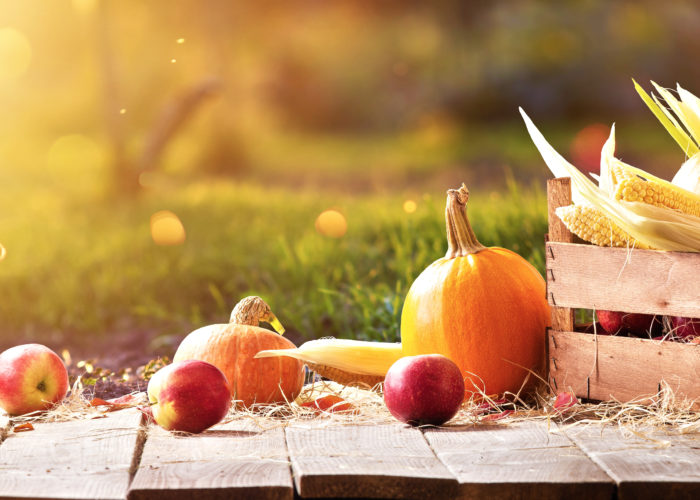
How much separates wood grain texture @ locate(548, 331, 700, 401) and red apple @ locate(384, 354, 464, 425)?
43 centimetres

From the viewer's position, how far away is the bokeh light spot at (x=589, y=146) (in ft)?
30.7

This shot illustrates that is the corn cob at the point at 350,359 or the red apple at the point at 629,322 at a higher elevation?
the red apple at the point at 629,322

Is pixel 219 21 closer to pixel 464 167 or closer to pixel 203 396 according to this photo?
pixel 464 167

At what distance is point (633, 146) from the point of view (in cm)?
1012

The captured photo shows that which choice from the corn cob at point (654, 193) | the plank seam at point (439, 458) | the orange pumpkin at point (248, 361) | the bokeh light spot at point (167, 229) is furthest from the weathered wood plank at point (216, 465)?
the bokeh light spot at point (167, 229)

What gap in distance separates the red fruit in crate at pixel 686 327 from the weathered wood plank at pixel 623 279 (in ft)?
0.53

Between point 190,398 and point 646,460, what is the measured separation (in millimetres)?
1173

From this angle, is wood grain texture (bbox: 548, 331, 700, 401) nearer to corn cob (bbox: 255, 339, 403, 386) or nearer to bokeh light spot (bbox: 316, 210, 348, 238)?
corn cob (bbox: 255, 339, 403, 386)

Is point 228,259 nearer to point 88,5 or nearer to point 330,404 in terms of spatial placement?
point 330,404

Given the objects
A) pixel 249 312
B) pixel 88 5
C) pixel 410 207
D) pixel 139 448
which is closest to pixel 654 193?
pixel 249 312

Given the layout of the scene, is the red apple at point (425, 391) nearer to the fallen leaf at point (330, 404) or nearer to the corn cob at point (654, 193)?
the fallen leaf at point (330, 404)

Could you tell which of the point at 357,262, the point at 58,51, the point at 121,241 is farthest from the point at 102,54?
the point at 357,262

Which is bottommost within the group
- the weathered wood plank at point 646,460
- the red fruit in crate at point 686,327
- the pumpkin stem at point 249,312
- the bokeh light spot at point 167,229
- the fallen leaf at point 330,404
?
the weathered wood plank at point 646,460

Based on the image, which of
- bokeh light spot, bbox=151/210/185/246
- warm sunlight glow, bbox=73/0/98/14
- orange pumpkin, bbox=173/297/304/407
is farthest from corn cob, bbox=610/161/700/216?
warm sunlight glow, bbox=73/0/98/14
